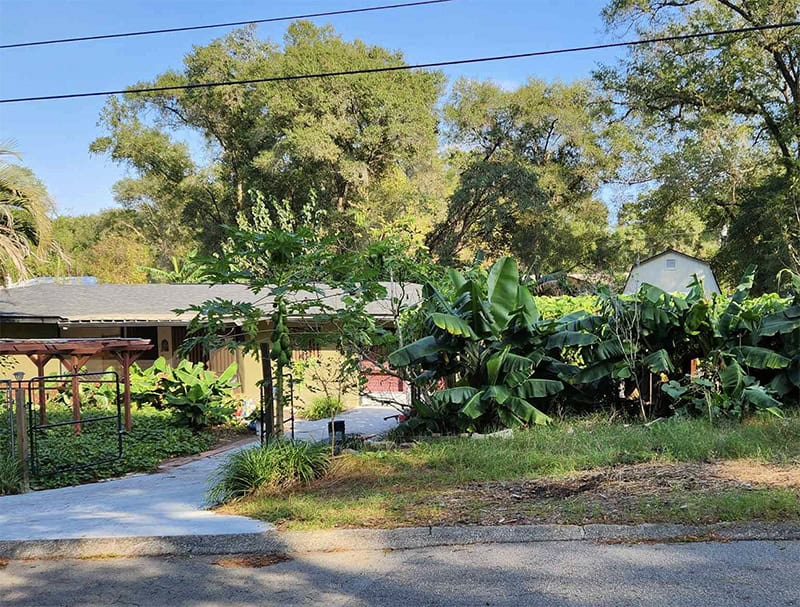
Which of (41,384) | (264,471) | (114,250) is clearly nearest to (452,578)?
(264,471)

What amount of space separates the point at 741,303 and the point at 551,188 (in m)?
22.1

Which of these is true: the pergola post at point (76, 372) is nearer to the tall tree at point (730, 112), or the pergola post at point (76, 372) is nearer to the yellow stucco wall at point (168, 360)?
the yellow stucco wall at point (168, 360)

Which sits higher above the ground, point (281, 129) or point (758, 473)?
point (281, 129)

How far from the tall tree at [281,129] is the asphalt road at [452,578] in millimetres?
23210

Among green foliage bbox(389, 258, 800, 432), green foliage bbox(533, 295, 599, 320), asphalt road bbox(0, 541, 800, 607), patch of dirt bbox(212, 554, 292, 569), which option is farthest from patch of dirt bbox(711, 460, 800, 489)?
green foliage bbox(533, 295, 599, 320)

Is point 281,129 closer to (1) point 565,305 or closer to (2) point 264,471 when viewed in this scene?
(1) point 565,305

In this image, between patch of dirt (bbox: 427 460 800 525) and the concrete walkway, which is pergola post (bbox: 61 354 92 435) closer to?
the concrete walkway

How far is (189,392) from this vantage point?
566 inches

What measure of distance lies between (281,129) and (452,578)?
27591mm

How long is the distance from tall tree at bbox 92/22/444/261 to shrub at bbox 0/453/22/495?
19439mm

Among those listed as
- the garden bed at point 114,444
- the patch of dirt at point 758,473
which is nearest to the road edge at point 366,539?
the patch of dirt at point 758,473

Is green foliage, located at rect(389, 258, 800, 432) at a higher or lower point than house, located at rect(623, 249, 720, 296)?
lower

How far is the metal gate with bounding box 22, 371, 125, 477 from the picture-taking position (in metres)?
10.0

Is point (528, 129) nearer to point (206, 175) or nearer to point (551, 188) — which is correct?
point (551, 188)
